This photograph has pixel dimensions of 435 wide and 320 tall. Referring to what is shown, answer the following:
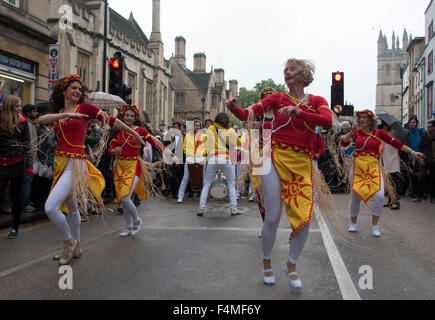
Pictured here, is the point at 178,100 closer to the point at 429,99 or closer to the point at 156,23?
the point at 156,23

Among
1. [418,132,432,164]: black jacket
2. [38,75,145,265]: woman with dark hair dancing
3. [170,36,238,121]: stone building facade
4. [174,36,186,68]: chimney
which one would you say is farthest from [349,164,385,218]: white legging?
[174,36,186,68]: chimney

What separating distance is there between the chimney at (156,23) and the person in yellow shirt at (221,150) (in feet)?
133

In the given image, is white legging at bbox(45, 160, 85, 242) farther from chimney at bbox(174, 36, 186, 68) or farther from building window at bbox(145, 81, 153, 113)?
chimney at bbox(174, 36, 186, 68)

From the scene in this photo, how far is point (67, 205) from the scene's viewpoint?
15.4 ft

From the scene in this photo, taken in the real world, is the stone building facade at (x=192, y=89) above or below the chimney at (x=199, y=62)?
below

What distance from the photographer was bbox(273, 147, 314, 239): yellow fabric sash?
3.65 meters

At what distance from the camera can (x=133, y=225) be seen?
6.34m

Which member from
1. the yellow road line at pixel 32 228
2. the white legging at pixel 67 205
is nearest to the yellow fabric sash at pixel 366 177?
the white legging at pixel 67 205

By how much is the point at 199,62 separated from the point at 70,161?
230ft

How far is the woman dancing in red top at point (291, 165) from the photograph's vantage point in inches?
144

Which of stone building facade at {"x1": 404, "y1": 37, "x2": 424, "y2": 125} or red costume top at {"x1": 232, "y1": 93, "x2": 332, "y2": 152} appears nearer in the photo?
red costume top at {"x1": 232, "y1": 93, "x2": 332, "y2": 152}

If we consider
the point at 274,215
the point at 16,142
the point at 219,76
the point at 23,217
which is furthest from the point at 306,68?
the point at 219,76

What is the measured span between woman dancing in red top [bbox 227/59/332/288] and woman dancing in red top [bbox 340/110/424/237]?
260 centimetres

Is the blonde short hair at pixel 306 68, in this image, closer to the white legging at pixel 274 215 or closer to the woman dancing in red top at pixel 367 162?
the white legging at pixel 274 215
